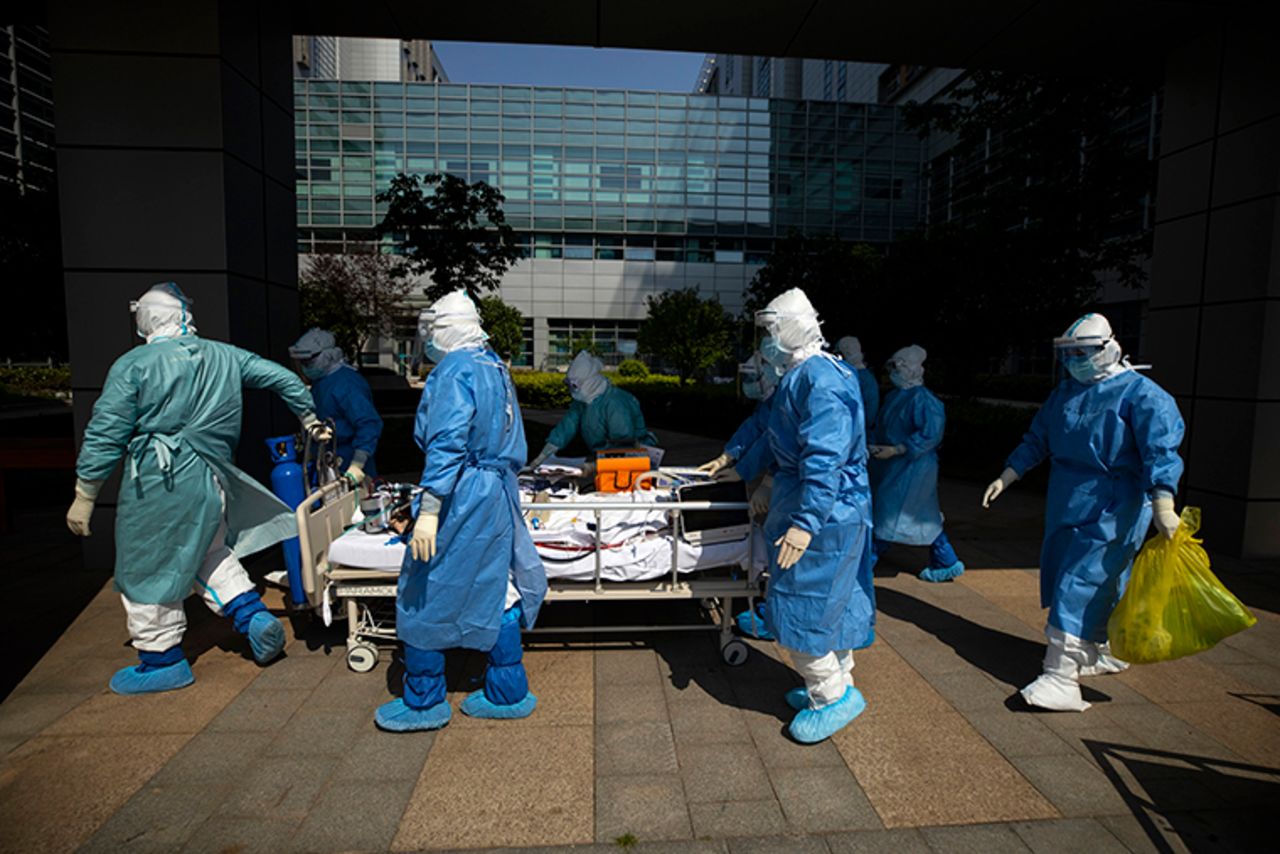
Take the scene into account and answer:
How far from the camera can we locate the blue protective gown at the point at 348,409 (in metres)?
5.25

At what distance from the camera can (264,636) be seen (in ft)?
13.0

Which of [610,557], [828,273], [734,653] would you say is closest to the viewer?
[610,557]

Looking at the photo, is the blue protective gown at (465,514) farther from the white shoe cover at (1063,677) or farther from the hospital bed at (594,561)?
the white shoe cover at (1063,677)

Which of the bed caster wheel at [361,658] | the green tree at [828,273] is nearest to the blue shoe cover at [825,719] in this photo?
the bed caster wheel at [361,658]

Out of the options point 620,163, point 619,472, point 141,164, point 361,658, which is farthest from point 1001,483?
point 620,163

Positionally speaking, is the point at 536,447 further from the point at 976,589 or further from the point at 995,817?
the point at 995,817

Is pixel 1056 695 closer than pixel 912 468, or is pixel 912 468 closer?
pixel 1056 695

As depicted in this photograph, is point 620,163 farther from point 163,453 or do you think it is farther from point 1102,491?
point 1102,491

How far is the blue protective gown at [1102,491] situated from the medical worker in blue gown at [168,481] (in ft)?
14.1

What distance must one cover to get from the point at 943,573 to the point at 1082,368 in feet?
8.42

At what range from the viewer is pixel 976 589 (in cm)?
558

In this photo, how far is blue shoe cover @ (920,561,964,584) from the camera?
5754 millimetres

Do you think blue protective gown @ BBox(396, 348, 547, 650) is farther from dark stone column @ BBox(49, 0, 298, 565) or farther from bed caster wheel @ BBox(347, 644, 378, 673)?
dark stone column @ BBox(49, 0, 298, 565)

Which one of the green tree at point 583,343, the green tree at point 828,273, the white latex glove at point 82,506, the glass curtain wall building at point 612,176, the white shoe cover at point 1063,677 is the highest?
the glass curtain wall building at point 612,176
